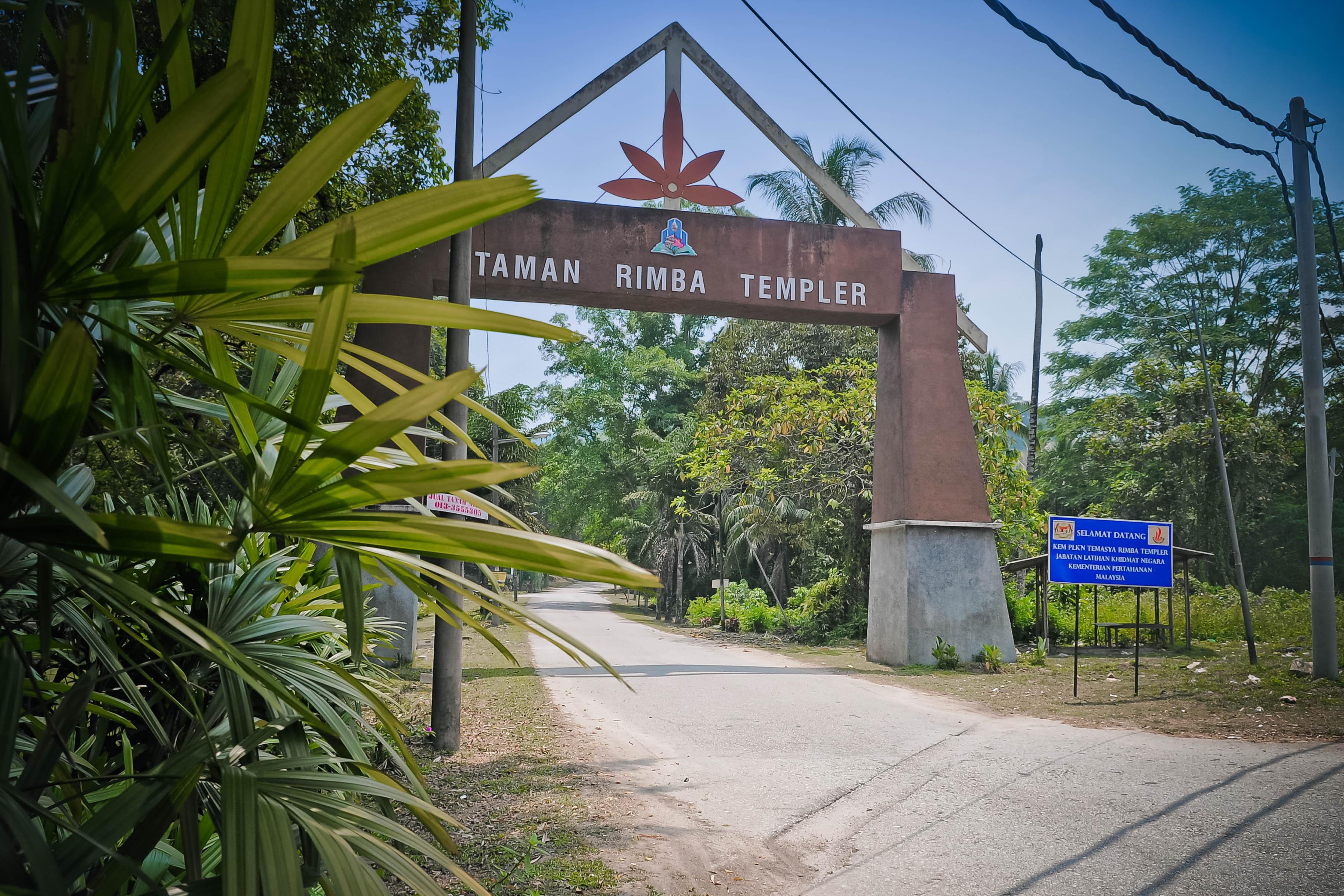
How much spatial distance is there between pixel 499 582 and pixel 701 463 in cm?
1554

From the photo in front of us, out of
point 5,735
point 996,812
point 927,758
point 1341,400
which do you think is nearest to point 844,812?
point 996,812

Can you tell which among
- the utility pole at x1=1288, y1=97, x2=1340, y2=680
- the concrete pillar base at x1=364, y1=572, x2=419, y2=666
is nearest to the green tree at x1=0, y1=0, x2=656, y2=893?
the concrete pillar base at x1=364, y1=572, x2=419, y2=666

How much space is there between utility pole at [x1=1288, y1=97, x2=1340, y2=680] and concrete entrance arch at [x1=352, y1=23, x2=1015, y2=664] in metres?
3.62

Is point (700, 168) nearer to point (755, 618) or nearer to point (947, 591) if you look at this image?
point (947, 591)

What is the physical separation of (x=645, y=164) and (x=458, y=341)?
566 centimetres

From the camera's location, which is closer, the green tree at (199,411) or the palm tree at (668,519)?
the green tree at (199,411)

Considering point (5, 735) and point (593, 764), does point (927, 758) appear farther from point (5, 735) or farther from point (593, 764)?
point (5, 735)

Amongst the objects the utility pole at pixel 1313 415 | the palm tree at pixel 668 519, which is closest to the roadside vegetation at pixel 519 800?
the utility pole at pixel 1313 415

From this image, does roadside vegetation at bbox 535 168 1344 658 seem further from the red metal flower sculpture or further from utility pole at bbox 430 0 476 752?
utility pole at bbox 430 0 476 752

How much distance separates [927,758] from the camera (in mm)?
6340

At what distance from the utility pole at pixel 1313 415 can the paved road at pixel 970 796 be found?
4016mm

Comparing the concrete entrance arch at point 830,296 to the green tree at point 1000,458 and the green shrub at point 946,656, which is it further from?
the green tree at point 1000,458

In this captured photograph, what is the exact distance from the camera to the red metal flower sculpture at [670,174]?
36.6 ft

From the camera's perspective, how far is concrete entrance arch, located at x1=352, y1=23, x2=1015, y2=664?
1095cm
